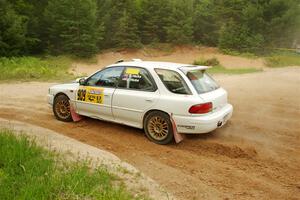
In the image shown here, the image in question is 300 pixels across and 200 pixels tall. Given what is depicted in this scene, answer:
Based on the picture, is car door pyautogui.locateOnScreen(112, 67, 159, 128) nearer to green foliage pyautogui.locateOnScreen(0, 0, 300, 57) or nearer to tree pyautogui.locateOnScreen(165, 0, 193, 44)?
green foliage pyautogui.locateOnScreen(0, 0, 300, 57)

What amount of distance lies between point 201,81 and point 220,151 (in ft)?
4.64

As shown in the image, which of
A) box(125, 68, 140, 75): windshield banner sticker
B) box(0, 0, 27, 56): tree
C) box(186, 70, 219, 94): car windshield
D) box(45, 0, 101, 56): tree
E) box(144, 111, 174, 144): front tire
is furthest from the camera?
box(45, 0, 101, 56): tree

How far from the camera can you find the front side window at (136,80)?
21.6ft

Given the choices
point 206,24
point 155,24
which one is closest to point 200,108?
point 155,24

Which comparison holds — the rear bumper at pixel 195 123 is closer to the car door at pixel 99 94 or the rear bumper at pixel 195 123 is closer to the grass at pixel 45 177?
the car door at pixel 99 94

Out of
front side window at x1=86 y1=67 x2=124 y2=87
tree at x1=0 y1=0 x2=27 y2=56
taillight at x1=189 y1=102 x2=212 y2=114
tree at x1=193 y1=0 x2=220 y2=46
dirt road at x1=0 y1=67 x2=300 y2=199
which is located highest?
tree at x1=193 y1=0 x2=220 y2=46

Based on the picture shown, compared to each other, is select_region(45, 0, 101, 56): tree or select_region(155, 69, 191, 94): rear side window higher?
select_region(45, 0, 101, 56): tree

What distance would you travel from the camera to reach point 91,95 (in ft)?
23.7

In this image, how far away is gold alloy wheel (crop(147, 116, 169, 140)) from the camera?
20.8 feet

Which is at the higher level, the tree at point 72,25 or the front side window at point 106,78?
the tree at point 72,25

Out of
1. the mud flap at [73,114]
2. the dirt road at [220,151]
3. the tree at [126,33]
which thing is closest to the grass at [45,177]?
the dirt road at [220,151]

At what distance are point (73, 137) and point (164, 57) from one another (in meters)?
27.4

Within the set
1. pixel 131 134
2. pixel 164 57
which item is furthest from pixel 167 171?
pixel 164 57

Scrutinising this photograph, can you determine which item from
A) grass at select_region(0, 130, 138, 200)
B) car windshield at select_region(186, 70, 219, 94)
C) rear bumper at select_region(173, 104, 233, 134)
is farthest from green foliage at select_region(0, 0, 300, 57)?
grass at select_region(0, 130, 138, 200)
